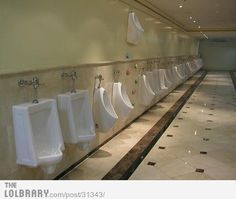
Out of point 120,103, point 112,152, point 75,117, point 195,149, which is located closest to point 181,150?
point 195,149

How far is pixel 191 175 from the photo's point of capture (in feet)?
10.8

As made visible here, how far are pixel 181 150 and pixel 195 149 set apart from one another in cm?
23

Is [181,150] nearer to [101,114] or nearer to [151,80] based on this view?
[101,114]

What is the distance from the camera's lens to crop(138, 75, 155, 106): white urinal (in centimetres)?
561

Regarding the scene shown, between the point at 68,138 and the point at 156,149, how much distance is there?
160 centimetres

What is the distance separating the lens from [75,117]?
313cm

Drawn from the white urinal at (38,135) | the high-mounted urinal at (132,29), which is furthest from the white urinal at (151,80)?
the white urinal at (38,135)

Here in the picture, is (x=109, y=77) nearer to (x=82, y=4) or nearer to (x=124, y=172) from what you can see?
(x=82, y=4)

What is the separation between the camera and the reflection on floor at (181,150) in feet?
10.9

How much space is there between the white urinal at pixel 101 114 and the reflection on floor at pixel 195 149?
2.13 ft

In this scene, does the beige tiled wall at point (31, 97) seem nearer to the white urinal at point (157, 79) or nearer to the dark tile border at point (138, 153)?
the dark tile border at point (138, 153)

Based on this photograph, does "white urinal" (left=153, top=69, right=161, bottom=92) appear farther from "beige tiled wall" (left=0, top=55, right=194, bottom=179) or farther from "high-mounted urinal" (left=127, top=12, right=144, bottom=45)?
"beige tiled wall" (left=0, top=55, right=194, bottom=179)

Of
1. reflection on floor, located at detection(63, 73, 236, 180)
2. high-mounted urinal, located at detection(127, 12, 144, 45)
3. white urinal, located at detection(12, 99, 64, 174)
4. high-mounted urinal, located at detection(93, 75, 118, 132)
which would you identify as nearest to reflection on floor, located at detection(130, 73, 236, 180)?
reflection on floor, located at detection(63, 73, 236, 180)
